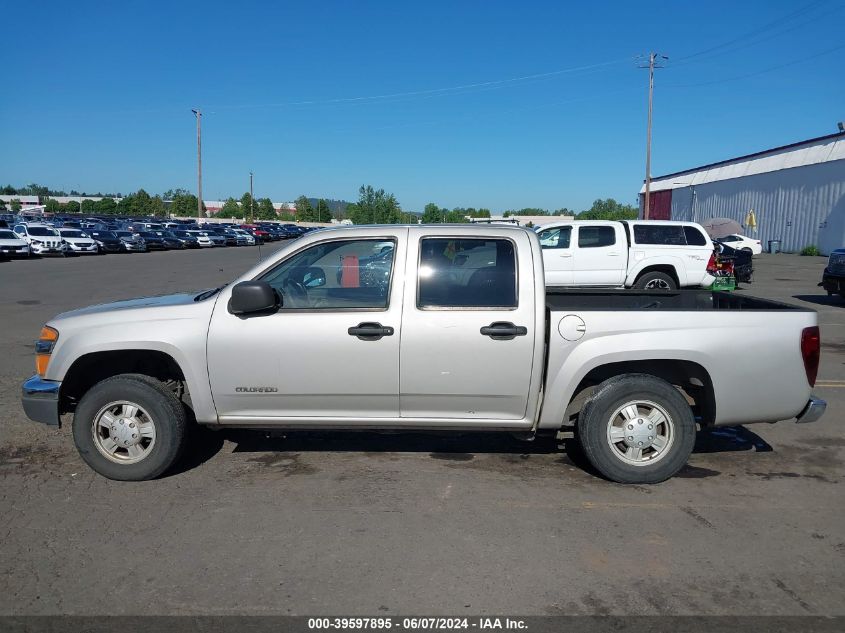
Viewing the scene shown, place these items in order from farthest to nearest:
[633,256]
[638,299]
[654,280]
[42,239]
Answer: [42,239] → [654,280] → [633,256] → [638,299]

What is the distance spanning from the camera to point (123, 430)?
5.03m

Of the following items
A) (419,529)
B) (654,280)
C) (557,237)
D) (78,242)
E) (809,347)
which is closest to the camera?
(419,529)

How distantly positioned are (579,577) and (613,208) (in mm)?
120462

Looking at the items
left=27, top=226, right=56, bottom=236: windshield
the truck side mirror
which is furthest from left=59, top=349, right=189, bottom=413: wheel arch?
left=27, top=226, right=56, bottom=236: windshield

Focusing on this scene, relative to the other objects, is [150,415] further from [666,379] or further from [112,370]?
[666,379]

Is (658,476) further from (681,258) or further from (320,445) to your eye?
(681,258)

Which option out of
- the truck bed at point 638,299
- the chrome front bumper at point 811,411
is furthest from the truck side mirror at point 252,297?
the chrome front bumper at point 811,411

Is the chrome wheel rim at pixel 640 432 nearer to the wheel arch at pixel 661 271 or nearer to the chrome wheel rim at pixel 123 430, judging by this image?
the chrome wheel rim at pixel 123 430

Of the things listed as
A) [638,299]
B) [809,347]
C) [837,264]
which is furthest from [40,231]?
[809,347]

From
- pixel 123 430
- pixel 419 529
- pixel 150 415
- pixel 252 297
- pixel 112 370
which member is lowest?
pixel 419 529

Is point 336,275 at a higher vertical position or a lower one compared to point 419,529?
higher

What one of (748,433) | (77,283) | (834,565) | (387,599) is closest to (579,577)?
(387,599)

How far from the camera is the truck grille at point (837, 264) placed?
15820 mm

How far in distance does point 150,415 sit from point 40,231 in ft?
128
